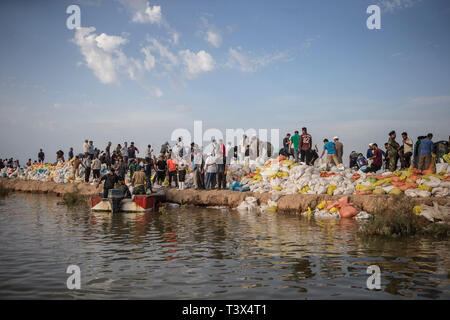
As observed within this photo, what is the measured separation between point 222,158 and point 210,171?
95 cm

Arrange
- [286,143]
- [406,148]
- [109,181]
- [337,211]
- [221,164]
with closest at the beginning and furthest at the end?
[337,211] → [109,181] → [406,148] → [221,164] → [286,143]

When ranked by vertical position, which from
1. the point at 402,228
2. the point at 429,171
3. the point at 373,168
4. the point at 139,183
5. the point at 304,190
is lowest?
the point at 402,228

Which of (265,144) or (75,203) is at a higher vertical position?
(265,144)

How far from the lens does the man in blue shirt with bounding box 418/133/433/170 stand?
15.3 metres

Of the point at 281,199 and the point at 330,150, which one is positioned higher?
the point at 330,150

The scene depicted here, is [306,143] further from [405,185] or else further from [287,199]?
[405,185]

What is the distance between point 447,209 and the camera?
34.7 feet

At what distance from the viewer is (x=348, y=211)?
43.7 feet

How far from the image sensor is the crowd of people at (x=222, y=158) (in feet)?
54.2

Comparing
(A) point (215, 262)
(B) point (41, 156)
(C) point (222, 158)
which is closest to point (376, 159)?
(C) point (222, 158)

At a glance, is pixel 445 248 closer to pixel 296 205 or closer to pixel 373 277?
pixel 373 277

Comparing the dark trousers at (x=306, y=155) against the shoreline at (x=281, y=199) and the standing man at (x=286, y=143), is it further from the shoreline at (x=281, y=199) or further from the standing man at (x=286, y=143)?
the shoreline at (x=281, y=199)
